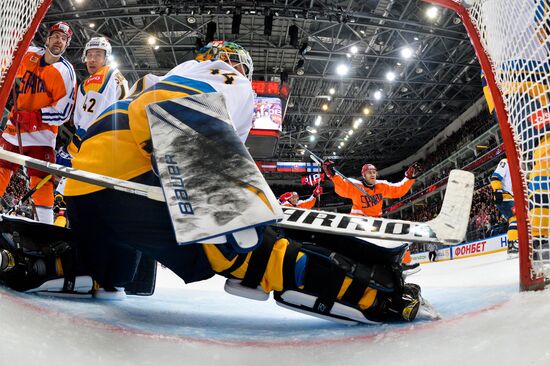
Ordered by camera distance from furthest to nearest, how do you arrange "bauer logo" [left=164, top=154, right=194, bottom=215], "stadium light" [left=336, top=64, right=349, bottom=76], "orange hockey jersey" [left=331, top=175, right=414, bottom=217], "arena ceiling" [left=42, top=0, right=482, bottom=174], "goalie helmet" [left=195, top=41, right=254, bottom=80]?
"stadium light" [left=336, top=64, right=349, bottom=76] < "arena ceiling" [left=42, top=0, right=482, bottom=174] < "orange hockey jersey" [left=331, top=175, right=414, bottom=217] < "goalie helmet" [left=195, top=41, right=254, bottom=80] < "bauer logo" [left=164, top=154, right=194, bottom=215]

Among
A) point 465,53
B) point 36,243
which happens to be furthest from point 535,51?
point 465,53

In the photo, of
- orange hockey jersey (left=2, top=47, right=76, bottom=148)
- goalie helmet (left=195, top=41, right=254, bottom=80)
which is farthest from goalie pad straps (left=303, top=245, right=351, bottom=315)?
orange hockey jersey (left=2, top=47, right=76, bottom=148)

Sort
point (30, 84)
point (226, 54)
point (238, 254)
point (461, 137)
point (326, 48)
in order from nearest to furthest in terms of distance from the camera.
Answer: point (238, 254) → point (226, 54) → point (30, 84) → point (326, 48) → point (461, 137)

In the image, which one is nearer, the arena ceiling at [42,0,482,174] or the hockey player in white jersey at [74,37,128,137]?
the hockey player in white jersey at [74,37,128,137]

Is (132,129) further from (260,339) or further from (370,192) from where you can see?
(370,192)

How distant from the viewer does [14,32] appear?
1112 millimetres

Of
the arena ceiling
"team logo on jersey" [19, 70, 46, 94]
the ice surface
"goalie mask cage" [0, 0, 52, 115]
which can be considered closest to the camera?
the ice surface

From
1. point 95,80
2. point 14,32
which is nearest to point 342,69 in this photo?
point 95,80

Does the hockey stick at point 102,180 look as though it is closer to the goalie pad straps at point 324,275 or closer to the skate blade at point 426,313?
the goalie pad straps at point 324,275

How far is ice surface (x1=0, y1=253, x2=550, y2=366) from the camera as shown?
0.68 meters

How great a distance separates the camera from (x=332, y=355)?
2.86 ft

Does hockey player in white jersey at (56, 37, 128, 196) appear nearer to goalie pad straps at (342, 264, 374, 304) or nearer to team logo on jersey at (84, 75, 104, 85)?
team logo on jersey at (84, 75, 104, 85)

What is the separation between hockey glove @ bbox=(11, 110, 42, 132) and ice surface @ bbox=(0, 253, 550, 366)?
1.80m

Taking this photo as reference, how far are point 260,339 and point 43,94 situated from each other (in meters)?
2.38
